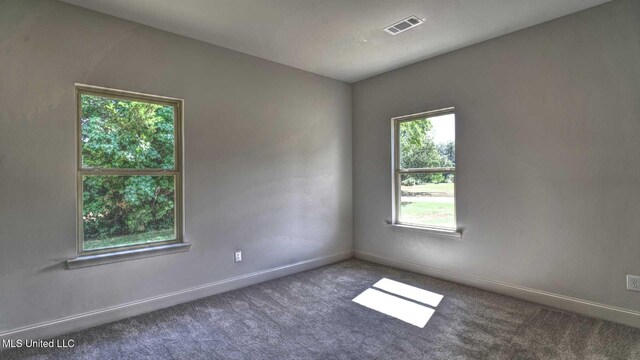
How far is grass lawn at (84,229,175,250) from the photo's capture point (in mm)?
2680

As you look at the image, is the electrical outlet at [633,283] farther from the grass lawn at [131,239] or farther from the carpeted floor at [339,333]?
the grass lawn at [131,239]

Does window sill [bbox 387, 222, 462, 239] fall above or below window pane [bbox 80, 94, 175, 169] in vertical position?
below

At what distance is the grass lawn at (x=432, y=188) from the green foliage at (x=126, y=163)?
2.85 m

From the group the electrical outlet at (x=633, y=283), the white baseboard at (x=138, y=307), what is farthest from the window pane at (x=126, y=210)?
the electrical outlet at (x=633, y=283)

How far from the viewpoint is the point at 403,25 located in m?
2.92

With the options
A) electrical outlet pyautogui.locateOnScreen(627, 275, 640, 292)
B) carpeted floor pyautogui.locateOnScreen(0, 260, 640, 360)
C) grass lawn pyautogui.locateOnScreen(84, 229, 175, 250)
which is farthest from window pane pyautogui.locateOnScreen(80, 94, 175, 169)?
electrical outlet pyautogui.locateOnScreen(627, 275, 640, 292)

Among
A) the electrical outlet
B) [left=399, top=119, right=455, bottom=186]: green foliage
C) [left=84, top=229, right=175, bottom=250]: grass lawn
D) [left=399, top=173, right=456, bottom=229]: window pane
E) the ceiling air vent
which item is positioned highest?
the ceiling air vent

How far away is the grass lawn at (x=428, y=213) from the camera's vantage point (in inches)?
145

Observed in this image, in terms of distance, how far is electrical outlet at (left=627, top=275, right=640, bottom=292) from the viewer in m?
2.51

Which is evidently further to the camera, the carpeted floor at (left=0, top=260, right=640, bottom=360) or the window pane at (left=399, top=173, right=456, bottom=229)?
the window pane at (left=399, top=173, right=456, bottom=229)

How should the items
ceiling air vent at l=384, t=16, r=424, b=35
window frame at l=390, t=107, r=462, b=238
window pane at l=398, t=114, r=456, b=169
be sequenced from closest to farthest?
ceiling air vent at l=384, t=16, r=424, b=35 → window pane at l=398, t=114, r=456, b=169 → window frame at l=390, t=107, r=462, b=238

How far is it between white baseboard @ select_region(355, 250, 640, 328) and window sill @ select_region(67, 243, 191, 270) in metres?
2.74

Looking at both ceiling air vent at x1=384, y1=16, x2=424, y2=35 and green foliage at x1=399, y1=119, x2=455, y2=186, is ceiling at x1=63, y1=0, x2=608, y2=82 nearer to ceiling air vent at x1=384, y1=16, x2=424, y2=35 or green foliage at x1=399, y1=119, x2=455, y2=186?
ceiling air vent at x1=384, y1=16, x2=424, y2=35

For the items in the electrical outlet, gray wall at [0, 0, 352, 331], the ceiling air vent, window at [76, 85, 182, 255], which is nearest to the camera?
gray wall at [0, 0, 352, 331]
